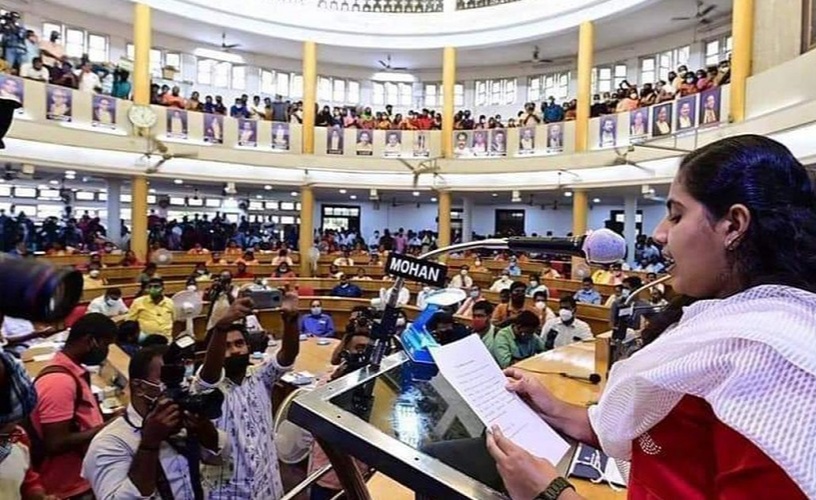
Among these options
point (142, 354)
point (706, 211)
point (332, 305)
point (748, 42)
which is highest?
point (748, 42)

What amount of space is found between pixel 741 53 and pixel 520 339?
22.2 ft

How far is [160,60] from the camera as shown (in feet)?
49.7

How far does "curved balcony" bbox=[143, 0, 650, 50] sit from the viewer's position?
41.9ft

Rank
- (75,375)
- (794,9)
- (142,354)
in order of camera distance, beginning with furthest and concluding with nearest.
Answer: (794,9), (75,375), (142,354)

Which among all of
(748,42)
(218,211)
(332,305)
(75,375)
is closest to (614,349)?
(75,375)

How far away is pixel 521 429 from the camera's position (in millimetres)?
1044

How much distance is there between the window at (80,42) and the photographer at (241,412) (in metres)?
13.7

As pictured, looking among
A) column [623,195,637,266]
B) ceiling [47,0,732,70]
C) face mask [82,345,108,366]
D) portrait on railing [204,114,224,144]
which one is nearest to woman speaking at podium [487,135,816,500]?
face mask [82,345,108,366]

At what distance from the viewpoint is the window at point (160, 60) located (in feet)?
48.5

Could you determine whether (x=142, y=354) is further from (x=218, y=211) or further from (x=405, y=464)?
(x=218, y=211)

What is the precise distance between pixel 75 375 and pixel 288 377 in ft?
7.15

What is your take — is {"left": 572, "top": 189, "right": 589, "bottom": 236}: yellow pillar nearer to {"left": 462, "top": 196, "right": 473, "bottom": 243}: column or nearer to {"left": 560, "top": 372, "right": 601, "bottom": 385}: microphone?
{"left": 462, "top": 196, "right": 473, "bottom": 243}: column

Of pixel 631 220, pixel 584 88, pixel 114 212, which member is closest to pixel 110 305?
pixel 114 212

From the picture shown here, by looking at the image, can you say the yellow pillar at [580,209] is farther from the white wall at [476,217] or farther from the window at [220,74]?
the window at [220,74]
